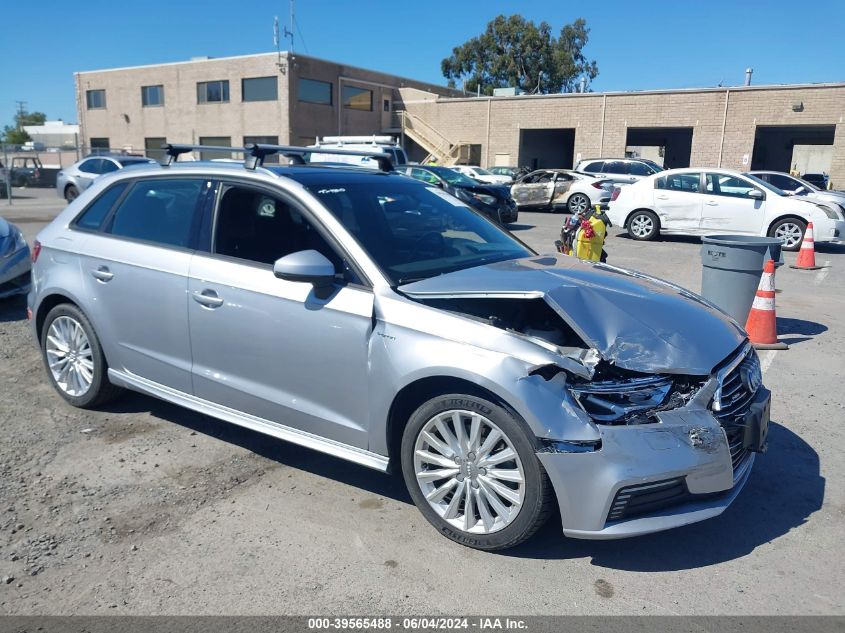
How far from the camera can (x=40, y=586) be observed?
2986 mm

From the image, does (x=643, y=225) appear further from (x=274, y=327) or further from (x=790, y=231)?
(x=274, y=327)

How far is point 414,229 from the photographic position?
4.21 meters

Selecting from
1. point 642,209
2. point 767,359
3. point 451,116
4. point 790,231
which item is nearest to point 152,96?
point 451,116

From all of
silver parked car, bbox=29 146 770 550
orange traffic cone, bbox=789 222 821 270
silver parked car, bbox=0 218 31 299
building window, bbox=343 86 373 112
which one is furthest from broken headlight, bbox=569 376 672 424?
building window, bbox=343 86 373 112

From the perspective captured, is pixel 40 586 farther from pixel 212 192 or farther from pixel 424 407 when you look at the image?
pixel 212 192

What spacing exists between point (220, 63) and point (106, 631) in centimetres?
4317

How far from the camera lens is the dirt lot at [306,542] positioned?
2926mm

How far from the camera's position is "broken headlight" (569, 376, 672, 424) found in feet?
9.94

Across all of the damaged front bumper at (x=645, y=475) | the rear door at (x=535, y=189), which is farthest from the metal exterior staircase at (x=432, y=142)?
the damaged front bumper at (x=645, y=475)

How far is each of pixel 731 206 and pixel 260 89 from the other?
104 feet

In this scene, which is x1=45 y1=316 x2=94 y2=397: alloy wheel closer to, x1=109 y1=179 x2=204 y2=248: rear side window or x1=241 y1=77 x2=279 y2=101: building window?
x1=109 y1=179 x2=204 y2=248: rear side window

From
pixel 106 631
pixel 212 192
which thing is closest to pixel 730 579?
pixel 106 631

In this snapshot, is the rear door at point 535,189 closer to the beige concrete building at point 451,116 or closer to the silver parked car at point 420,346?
the beige concrete building at point 451,116

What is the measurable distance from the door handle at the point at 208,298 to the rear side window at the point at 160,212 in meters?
0.40
